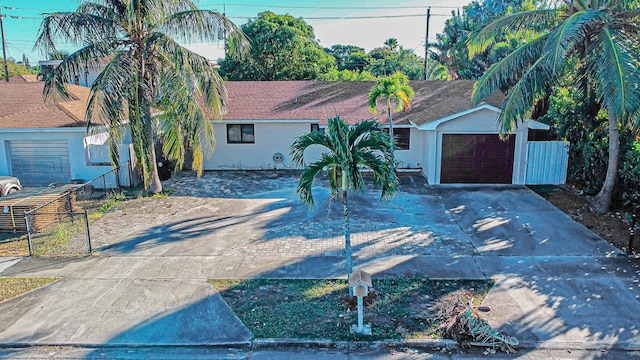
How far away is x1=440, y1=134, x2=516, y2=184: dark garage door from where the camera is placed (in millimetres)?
16750

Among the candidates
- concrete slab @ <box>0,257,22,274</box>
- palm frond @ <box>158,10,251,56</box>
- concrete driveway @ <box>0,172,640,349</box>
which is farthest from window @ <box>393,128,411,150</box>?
concrete slab @ <box>0,257,22,274</box>

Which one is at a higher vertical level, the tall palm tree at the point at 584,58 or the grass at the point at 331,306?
the tall palm tree at the point at 584,58

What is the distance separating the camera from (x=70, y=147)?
17.1 m

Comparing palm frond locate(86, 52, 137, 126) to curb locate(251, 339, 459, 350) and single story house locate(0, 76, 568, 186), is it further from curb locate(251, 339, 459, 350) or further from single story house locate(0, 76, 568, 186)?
curb locate(251, 339, 459, 350)

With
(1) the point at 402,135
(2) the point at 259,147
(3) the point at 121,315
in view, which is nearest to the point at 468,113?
(1) the point at 402,135

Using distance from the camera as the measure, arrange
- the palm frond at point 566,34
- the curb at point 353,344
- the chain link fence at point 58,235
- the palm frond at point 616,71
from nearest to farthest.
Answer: the curb at point 353,344, the palm frond at point 616,71, the chain link fence at point 58,235, the palm frond at point 566,34

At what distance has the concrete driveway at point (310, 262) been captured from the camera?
7684mm

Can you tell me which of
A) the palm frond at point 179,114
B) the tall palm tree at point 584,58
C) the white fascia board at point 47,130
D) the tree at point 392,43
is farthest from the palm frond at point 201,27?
the tree at point 392,43

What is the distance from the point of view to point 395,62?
174ft

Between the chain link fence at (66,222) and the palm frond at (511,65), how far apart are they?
1214 centimetres

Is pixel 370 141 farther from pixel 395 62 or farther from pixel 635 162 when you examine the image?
pixel 395 62

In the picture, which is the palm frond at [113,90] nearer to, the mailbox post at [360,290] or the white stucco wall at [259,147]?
the white stucco wall at [259,147]

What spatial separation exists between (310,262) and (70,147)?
12.0 m

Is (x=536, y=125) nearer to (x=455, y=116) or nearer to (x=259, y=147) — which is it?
(x=455, y=116)
